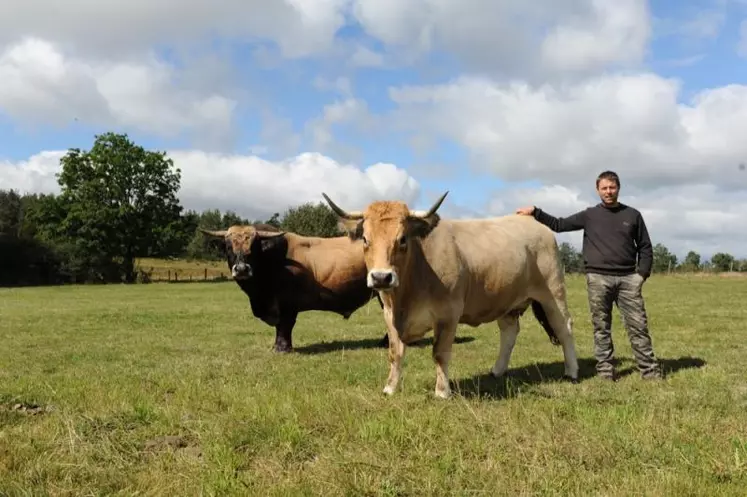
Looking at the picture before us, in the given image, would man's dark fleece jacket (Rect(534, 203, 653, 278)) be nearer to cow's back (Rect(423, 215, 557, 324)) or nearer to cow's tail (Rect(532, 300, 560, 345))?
cow's back (Rect(423, 215, 557, 324))

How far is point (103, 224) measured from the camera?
185 feet

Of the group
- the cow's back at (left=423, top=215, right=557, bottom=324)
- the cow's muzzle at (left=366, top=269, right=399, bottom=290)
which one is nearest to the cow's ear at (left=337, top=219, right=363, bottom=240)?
the cow's back at (left=423, top=215, right=557, bottom=324)

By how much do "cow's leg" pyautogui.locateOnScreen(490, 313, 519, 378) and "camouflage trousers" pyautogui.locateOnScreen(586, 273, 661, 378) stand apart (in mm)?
1226

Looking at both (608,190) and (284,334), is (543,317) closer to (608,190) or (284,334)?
(608,190)

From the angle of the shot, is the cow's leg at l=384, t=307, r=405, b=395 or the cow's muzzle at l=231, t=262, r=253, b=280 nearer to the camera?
the cow's leg at l=384, t=307, r=405, b=395

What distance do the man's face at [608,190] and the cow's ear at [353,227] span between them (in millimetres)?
3623

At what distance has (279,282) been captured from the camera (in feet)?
42.4

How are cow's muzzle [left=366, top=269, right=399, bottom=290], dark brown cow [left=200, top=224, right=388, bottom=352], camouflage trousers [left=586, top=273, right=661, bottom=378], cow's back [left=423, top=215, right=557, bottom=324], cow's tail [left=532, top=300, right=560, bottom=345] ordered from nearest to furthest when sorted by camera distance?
1. cow's muzzle [left=366, top=269, right=399, bottom=290]
2. cow's back [left=423, top=215, right=557, bottom=324]
3. camouflage trousers [left=586, top=273, right=661, bottom=378]
4. cow's tail [left=532, top=300, right=560, bottom=345]
5. dark brown cow [left=200, top=224, right=388, bottom=352]

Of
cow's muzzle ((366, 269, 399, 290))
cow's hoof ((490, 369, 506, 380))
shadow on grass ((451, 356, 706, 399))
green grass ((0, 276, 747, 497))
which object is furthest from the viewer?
cow's hoof ((490, 369, 506, 380))

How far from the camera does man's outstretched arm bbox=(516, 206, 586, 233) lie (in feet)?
30.2

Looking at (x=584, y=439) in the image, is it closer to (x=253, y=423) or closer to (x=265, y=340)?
(x=253, y=423)

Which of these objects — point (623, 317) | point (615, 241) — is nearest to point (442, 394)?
point (623, 317)

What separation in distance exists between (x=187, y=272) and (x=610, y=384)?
66.0m

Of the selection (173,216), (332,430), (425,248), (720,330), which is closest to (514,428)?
(332,430)
